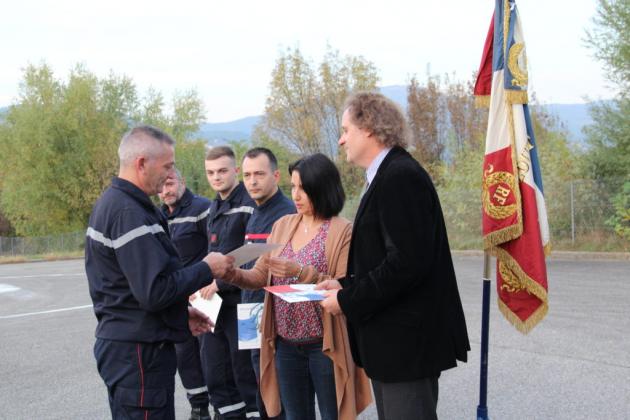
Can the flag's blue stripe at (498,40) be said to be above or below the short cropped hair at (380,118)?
above

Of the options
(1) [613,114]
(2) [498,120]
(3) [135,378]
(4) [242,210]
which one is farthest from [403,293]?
(1) [613,114]

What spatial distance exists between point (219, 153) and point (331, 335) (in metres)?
2.33

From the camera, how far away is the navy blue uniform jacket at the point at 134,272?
3141 mm

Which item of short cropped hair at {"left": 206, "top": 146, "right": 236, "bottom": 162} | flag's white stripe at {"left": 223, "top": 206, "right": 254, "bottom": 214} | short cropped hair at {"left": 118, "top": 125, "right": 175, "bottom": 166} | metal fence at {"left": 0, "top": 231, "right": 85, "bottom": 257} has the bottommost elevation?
metal fence at {"left": 0, "top": 231, "right": 85, "bottom": 257}

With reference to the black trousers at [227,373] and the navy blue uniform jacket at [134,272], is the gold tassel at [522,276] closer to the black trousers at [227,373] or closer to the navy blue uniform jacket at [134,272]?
the black trousers at [227,373]

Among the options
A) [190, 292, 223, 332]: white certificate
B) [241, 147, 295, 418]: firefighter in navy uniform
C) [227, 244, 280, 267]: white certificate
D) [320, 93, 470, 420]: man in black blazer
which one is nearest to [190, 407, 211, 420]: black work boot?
[241, 147, 295, 418]: firefighter in navy uniform

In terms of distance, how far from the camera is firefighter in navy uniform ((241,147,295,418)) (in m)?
4.92

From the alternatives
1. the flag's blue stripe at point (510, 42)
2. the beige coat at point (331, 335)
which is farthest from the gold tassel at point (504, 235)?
the beige coat at point (331, 335)

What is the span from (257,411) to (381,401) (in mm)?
2256

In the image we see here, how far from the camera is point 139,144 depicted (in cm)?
339

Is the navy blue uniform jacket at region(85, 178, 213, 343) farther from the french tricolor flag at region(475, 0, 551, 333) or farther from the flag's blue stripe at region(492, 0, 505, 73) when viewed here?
the flag's blue stripe at region(492, 0, 505, 73)

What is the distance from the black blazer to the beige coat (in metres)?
0.79

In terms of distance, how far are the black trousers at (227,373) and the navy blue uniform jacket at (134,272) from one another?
1.88 m

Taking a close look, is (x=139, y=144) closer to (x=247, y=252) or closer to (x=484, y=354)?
(x=247, y=252)
